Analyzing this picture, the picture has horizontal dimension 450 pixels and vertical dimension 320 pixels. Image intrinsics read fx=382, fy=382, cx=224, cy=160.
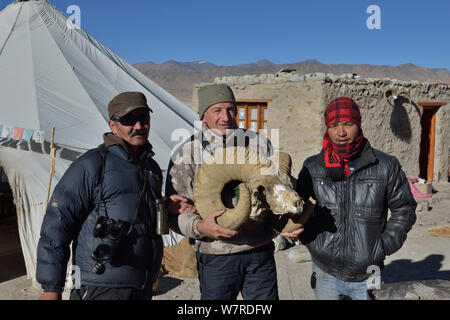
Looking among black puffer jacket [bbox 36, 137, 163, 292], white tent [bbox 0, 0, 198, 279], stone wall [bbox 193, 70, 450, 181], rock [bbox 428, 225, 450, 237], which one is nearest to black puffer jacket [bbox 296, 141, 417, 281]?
black puffer jacket [bbox 36, 137, 163, 292]

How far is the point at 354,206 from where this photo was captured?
89.7 inches

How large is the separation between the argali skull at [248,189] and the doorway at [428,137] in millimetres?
8948

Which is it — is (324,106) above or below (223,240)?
above

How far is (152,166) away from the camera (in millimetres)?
2352

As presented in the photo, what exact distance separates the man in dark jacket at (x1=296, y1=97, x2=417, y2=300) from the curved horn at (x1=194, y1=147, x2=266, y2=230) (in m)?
0.57

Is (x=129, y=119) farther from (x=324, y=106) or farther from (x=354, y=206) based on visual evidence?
(x=324, y=106)

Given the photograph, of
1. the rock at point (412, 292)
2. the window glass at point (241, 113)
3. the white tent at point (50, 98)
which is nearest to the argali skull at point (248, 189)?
the rock at point (412, 292)

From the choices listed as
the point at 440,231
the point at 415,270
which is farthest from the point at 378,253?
the point at 440,231

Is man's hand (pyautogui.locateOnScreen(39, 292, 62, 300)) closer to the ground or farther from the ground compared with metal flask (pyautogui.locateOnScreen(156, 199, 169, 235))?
closer to the ground

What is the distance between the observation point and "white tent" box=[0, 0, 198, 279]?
16.0ft

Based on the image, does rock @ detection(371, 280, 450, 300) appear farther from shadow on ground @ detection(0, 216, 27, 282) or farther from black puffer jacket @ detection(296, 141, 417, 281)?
shadow on ground @ detection(0, 216, 27, 282)

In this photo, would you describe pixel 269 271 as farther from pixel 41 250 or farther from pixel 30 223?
pixel 30 223

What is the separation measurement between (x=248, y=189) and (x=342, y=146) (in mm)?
688

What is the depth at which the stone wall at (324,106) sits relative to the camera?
325 inches
